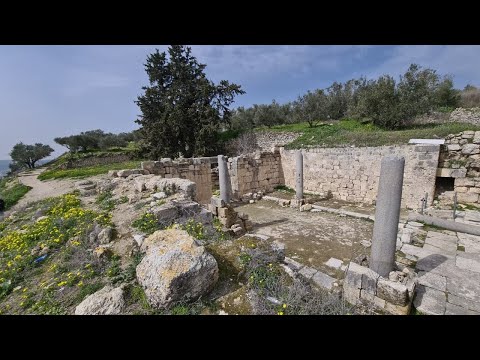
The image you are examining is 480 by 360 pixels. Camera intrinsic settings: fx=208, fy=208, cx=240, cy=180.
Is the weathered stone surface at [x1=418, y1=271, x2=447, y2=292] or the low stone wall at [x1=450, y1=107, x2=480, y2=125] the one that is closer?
the weathered stone surface at [x1=418, y1=271, x2=447, y2=292]

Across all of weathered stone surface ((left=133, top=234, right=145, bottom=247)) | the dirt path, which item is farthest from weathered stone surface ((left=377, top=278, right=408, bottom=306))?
the dirt path

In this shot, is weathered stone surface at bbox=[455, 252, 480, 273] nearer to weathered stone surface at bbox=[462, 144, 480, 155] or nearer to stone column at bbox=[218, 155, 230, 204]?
weathered stone surface at bbox=[462, 144, 480, 155]

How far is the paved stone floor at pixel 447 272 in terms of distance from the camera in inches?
128

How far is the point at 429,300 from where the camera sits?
10.9 feet

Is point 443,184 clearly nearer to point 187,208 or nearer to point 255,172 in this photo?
point 255,172


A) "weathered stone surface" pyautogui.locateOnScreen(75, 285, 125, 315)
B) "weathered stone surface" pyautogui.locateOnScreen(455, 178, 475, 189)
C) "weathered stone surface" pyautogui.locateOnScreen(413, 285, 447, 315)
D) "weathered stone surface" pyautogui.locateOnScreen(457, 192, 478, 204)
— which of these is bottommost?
"weathered stone surface" pyautogui.locateOnScreen(413, 285, 447, 315)

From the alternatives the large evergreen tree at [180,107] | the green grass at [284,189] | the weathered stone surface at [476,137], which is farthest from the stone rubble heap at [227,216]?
the large evergreen tree at [180,107]

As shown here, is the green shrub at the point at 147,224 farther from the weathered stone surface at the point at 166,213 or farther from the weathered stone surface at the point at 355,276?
the weathered stone surface at the point at 355,276

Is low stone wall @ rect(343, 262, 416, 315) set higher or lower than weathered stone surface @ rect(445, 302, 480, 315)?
higher

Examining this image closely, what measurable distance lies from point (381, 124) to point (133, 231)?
16139 millimetres

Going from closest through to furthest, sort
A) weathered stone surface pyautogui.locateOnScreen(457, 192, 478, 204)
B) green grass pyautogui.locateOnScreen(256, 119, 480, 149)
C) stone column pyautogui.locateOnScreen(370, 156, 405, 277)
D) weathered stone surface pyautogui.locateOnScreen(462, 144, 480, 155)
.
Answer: stone column pyautogui.locateOnScreen(370, 156, 405, 277)
weathered stone surface pyautogui.locateOnScreen(462, 144, 480, 155)
weathered stone surface pyautogui.locateOnScreen(457, 192, 478, 204)
green grass pyautogui.locateOnScreen(256, 119, 480, 149)

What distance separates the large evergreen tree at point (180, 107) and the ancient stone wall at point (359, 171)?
9114 mm

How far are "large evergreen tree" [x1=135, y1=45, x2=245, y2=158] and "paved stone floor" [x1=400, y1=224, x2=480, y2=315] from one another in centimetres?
1685

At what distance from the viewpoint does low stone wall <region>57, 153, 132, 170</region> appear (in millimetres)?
23045
